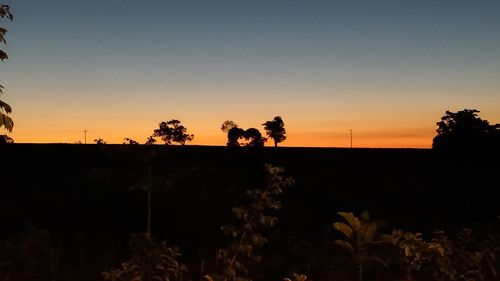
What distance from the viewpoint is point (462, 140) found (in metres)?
25.0

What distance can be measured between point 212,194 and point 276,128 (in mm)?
46665

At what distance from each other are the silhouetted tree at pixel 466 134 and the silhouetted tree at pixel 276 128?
34511 mm

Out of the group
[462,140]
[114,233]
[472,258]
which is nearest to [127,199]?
[114,233]

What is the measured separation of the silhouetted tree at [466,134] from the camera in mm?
23812

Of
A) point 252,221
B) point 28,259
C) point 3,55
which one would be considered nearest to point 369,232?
point 252,221

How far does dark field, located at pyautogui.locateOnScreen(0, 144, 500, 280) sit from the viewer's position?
365 inches

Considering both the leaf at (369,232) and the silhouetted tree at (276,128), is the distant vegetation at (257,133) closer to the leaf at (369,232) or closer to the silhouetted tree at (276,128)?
the silhouetted tree at (276,128)

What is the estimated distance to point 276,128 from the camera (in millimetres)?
61969

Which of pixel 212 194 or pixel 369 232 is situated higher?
pixel 369 232

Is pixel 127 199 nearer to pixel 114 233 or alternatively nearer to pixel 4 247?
pixel 114 233

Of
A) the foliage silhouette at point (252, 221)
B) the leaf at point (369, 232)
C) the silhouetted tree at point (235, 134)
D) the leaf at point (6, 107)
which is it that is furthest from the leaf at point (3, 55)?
the silhouetted tree at point (235, 134)

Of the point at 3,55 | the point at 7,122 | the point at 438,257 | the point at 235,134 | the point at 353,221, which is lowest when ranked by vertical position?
the point at 438,257

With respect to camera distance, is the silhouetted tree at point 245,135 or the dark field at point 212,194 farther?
the silhouetted tree at point 245,135

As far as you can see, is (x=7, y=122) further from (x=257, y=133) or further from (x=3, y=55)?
(x=257, y=133)
